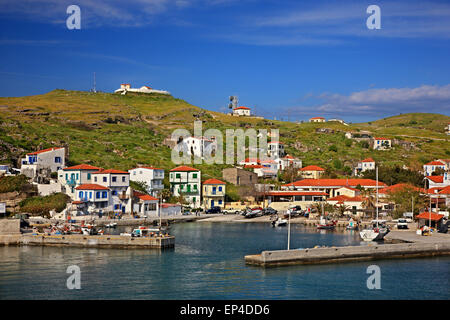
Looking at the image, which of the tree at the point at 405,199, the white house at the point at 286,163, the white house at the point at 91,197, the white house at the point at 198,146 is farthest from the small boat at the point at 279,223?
the white house at the point at 198,146

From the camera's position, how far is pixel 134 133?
135m

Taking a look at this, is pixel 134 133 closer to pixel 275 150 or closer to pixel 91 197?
pixel 275 150

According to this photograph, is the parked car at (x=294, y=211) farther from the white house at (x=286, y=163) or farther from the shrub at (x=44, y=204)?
the shrub at (x=44, y=204)

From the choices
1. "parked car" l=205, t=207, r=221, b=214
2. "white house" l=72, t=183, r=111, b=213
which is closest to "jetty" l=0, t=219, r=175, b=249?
"white house" l=72, t=183, r=111, b=213

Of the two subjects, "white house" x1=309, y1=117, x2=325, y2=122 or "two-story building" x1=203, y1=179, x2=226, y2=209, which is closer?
"two-story building" x1=203, y1=179, x2=226, y2=209

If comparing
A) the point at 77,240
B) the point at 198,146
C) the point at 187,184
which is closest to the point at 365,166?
the point at 198,146

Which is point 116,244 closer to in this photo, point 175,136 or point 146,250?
point 146,250

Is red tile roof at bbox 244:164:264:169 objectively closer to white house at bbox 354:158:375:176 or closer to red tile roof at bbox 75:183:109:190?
white house at bbox 354:158:375:176

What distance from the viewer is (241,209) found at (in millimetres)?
87938

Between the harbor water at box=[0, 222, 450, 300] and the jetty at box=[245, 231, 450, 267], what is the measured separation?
90 cm

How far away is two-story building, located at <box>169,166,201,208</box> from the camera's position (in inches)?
3526

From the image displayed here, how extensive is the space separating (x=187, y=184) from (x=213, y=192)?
460cm

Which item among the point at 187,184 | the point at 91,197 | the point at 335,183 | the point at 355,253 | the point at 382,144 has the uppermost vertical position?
the point at 382,144

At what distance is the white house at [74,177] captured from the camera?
75000mm
